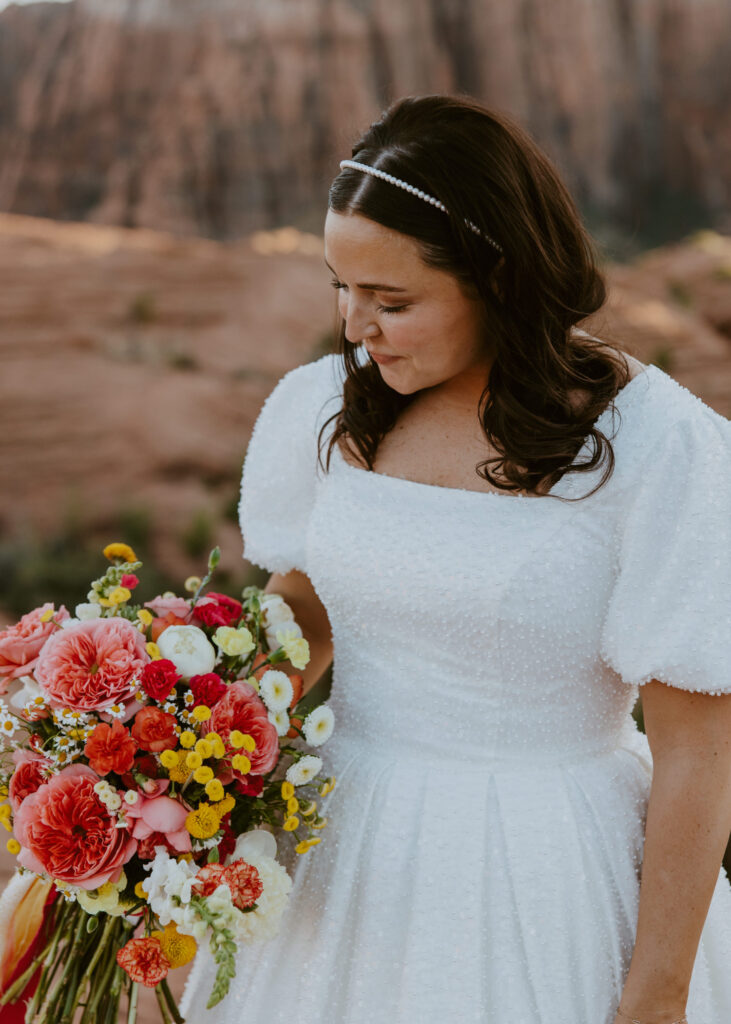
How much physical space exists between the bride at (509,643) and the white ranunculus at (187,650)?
0.25 meters

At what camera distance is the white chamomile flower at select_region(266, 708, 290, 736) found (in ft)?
4.86

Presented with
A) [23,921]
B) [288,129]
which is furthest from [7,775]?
[288,129]

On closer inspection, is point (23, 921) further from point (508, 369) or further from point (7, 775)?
point (508, 369)

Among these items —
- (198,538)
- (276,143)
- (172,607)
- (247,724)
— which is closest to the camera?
(247,724)

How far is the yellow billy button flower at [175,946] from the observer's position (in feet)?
4.47

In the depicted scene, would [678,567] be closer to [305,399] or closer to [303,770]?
[303,770]

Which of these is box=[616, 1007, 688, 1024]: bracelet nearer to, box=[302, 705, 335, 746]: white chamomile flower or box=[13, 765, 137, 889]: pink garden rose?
box=[302, 705, 335, 746]: white chamomile flower

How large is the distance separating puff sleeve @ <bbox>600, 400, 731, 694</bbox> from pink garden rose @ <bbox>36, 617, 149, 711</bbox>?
Answer: 2.30ft

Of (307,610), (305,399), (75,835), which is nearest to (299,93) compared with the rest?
(305,399)

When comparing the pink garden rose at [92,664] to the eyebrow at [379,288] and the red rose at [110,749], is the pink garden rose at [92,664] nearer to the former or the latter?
the red rose at [110,749]

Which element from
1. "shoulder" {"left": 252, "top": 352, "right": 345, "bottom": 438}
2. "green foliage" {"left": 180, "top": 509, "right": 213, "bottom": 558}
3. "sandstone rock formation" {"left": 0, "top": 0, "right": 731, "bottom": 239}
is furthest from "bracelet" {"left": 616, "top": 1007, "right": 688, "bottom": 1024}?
"sandstone rock formation" {"left": 0, "top": 0, "right": 731, "bottom": 239}

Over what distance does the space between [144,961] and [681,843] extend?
2.49 feet

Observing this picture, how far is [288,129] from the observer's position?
2689cm

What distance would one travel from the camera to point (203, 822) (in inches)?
53.4
